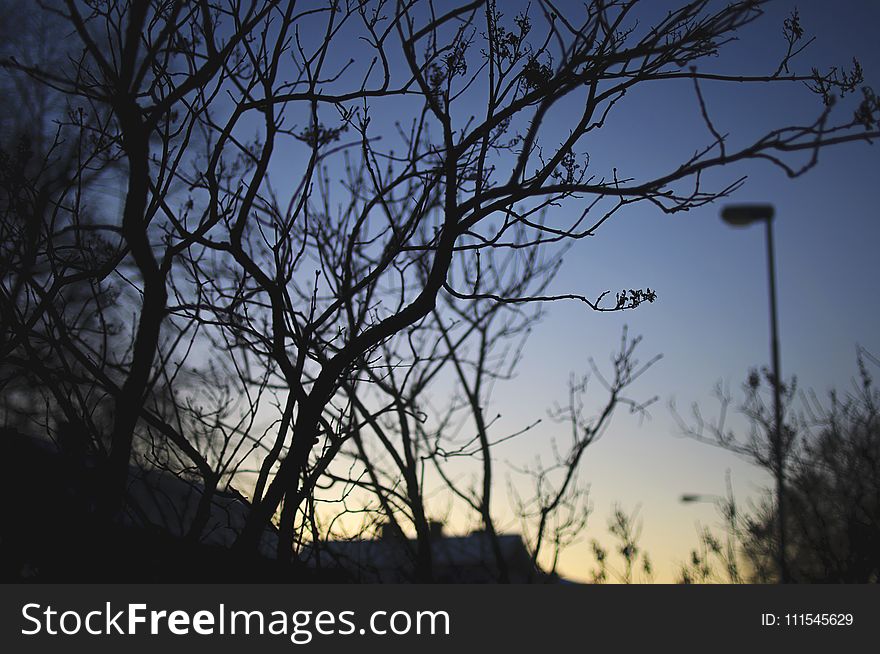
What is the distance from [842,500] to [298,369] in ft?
28.7

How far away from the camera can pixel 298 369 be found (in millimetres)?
3572

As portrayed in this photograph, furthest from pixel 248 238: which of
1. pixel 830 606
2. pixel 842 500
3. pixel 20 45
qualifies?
pixel 842 500

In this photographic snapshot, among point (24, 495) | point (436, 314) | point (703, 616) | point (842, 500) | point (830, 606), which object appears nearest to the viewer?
point (24, 495)

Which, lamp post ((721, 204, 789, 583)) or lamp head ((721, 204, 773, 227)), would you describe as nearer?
lamp post ((721, 204, 789, 583))

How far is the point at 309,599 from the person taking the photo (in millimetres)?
3486

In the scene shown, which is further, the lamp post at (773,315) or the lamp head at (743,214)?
the lamp head at (743,214)

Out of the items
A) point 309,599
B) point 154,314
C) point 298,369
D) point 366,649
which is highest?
point 154,314

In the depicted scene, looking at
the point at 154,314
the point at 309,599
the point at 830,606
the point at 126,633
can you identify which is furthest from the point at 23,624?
the point at 830,606

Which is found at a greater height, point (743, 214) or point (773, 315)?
point (743, 214)

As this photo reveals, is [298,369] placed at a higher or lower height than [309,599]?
higher

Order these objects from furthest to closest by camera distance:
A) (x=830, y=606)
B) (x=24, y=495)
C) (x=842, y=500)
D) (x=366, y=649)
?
(x=842, y=500) < (x=830, y=606) < (x=24, y=495) < (x=366, y=649)

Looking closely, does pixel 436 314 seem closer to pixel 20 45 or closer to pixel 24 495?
pixel 24 495

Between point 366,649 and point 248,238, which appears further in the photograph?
point 248,238

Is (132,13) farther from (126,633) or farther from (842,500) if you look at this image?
(842,500)
